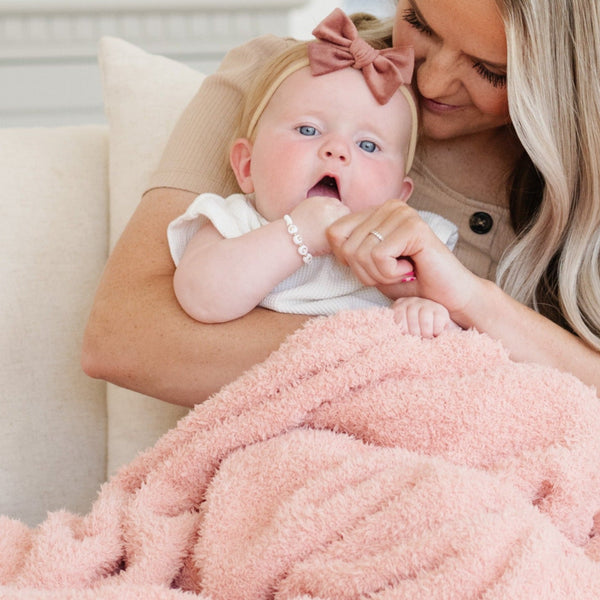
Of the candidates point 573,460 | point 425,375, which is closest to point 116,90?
point 425,375

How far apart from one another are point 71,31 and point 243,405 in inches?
73.5

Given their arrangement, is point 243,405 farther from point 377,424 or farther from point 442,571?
point 442,571

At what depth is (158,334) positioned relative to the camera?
4.03 ft

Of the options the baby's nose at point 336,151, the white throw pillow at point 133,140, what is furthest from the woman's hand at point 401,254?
the white throw pillow at point 133,140

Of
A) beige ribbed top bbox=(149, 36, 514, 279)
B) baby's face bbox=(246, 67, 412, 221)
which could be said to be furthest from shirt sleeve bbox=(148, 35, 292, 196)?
baby's face bbox=(246, 67, 412, 221)

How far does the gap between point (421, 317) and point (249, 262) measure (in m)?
0.24

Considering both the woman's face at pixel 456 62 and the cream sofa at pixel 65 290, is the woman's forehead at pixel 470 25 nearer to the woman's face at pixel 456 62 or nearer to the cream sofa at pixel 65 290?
the woman's face at pixel 456 62

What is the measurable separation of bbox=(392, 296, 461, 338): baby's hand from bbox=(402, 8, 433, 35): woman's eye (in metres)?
0.49

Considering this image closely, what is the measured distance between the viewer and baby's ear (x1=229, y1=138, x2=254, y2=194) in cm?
136

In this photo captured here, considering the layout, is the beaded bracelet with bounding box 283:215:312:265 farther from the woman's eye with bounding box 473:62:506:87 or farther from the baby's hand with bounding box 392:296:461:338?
the woman's eye with bounding box 473:62:506:87

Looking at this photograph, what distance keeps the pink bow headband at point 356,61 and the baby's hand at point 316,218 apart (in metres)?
0.23

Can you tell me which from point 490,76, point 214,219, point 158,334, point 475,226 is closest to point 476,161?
point 475,226

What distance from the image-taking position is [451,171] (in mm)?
1544

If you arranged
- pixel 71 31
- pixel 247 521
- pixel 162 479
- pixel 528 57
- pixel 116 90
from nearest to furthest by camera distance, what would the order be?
pixel 247 521, pixel 162 479, pixel 528 57, pixel 116 90, pixel 71 31
